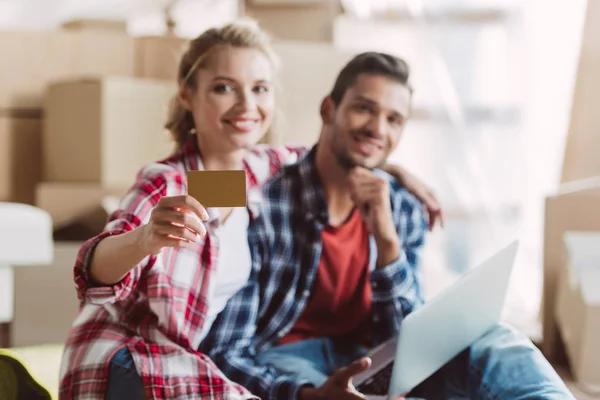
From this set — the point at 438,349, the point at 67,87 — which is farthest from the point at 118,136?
the point at 438,349

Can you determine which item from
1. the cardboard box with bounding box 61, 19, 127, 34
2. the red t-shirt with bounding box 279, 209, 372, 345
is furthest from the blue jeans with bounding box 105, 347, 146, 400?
the cardboard box with bounding box 61, 19, 127, 34

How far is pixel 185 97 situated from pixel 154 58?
1.52ft

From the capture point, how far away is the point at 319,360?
2.98 feet

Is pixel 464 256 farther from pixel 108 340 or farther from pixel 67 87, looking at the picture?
pixel 108 340

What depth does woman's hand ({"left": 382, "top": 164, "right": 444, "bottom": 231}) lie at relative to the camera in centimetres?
95

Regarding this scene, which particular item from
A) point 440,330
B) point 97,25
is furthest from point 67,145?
point 440,330

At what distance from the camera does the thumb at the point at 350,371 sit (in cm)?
75

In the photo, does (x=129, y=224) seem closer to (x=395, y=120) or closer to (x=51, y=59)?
(x=395, y=120)

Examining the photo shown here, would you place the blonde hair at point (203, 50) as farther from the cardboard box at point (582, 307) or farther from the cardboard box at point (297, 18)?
the cardboard box at point (582, 307)

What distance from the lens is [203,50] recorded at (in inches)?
33.3

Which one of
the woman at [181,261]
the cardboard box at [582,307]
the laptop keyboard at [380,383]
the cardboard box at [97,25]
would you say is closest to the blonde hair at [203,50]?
the woman at [181,261]

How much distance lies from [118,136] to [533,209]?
3.18ft

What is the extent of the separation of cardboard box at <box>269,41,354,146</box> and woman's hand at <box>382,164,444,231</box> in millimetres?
143

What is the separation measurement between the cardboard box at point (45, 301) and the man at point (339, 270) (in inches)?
12.4
